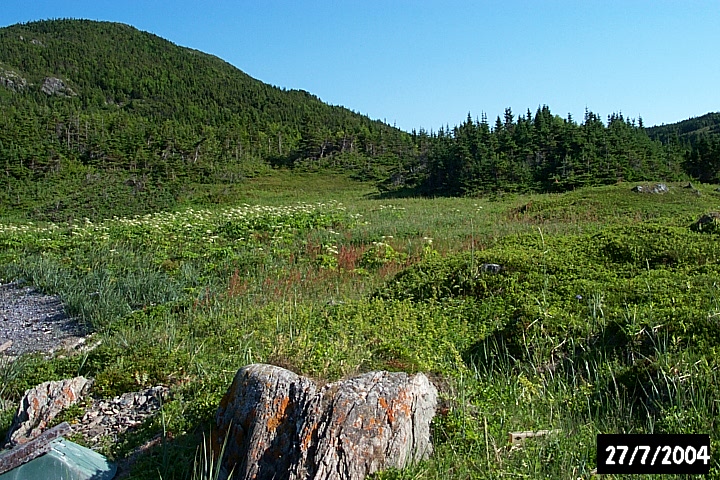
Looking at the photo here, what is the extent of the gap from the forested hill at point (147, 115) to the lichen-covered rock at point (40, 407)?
3732cm

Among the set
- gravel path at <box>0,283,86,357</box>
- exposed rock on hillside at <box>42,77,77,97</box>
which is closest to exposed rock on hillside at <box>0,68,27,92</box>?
exposed rock on hillside at <box>42,77,77,97</box>

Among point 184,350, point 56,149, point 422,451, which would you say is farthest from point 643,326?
point 56,149

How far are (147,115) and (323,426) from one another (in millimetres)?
99585

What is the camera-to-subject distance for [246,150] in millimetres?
66250

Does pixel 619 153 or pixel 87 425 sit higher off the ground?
pixel 619 153

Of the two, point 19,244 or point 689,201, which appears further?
point 689,201

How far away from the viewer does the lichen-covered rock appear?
4.21 metres

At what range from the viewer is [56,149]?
49.8 m

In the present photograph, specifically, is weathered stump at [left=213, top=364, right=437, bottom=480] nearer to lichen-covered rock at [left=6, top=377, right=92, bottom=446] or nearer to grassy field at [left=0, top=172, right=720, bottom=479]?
grassy field at [left=0, top=172, right=720, bottom=479]

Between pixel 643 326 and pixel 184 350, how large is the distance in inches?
155

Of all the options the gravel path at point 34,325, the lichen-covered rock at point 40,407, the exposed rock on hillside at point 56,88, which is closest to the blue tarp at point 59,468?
the lichen-covered rock at point 40,407

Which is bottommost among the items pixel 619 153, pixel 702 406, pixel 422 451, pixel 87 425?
pixel 87 425

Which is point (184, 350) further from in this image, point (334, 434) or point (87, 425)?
point (334, 434)

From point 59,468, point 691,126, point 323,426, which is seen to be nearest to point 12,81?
point 59,468
